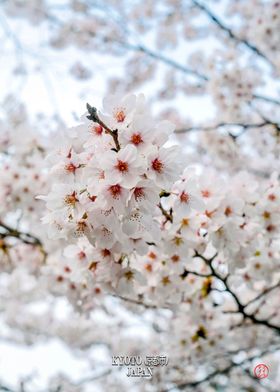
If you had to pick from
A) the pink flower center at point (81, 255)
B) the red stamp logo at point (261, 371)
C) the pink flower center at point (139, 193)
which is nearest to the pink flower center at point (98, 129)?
the pink flower center at point (139, 193)

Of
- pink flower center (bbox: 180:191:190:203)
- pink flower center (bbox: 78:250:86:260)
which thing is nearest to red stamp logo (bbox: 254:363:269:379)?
pink flower center (bbox: 78:250:86:260)

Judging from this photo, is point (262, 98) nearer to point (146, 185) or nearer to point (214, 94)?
point (214, 94)

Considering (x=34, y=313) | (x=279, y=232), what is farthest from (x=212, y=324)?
(x=34, y=313)

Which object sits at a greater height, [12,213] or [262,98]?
[262,98]

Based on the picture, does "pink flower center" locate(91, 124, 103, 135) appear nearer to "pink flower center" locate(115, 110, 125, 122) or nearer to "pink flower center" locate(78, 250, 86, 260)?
"pink flower center" locate(115, 110, 125, 122)

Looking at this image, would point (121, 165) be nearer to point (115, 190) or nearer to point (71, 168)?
point (115, 190)

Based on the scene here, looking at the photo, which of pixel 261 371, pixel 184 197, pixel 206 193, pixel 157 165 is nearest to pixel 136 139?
pixel 157 165
